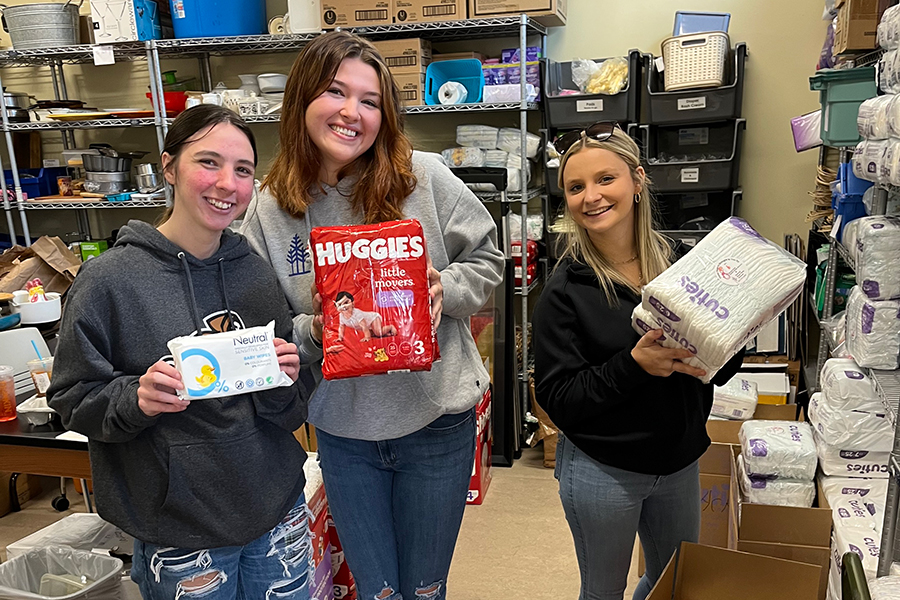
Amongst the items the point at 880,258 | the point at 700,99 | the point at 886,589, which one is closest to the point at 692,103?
the point at 700,99

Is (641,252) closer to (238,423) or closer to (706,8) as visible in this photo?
(238,423)

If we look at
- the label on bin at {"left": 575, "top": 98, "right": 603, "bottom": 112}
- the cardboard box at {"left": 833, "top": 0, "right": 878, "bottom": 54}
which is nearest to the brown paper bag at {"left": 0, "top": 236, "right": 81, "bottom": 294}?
the label on bin at {"left": 575, "top": 98, "right": 603, "bottom": 112}

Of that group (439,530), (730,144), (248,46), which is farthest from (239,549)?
(248,46)

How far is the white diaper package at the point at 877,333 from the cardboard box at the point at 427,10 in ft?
7.01

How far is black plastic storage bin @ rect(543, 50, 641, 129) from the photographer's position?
128 inches

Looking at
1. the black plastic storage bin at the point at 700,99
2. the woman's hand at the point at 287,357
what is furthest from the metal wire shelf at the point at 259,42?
the woman's hand at the point at 287,357

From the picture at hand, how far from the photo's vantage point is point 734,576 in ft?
4.91

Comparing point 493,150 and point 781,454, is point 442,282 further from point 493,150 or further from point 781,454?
point 493,150

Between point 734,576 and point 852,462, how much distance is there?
2.98ft

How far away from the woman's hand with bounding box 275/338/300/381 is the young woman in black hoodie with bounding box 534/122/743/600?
1.62ft

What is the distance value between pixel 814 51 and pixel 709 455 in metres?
2.08

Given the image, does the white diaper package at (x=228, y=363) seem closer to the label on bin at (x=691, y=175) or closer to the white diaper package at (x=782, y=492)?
the white diaper package at (x=782, y=492)

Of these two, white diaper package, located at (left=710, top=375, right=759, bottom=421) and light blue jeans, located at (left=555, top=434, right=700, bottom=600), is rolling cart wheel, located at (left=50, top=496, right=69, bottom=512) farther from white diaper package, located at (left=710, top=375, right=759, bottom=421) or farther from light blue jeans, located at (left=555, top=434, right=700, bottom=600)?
white diaper package, located at (left=710, top=375, right=759, bottom=421)

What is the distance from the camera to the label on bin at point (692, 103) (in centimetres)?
317
